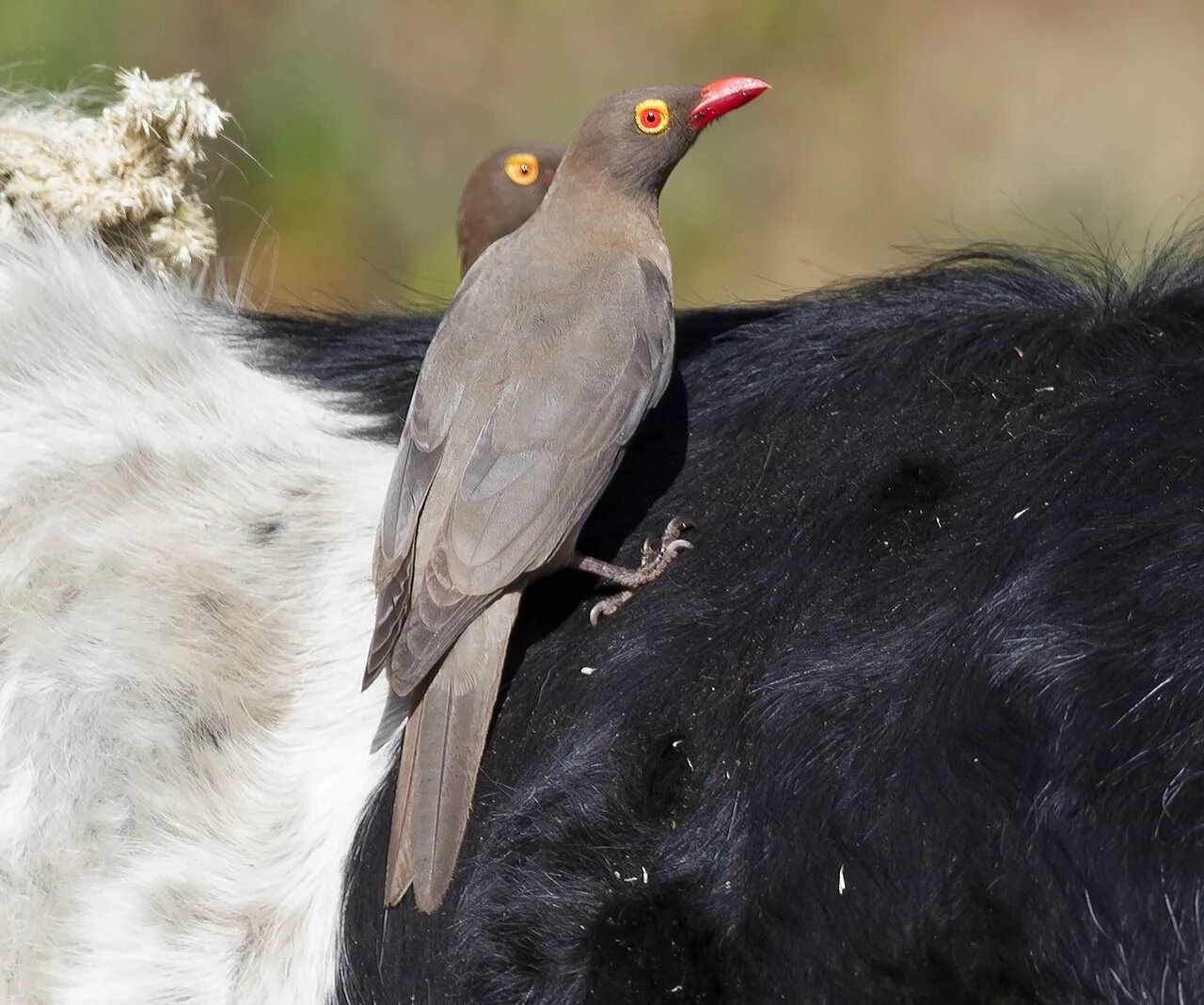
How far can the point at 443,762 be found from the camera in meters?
1.62

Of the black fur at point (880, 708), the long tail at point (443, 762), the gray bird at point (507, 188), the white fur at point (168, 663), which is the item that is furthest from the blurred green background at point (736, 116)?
the long tail at point (443, 762)

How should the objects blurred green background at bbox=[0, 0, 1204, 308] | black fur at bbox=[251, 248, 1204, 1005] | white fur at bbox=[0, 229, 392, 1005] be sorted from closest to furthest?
black fur at bbox=[251, 248, 1204, 1005], white fur at bbox=[0, 229, 392, 1005], blurred green background at bbox=[0, 0, 1204, 308]

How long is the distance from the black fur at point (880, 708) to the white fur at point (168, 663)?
0.41 ft

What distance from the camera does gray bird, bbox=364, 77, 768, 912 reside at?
64.1 inches

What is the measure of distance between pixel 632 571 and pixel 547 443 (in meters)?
0.17

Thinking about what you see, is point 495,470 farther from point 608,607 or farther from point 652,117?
point 652,117

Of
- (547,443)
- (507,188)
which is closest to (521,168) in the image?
(507,188)

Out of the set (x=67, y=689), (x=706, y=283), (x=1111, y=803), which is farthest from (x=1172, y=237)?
(x=706, y=283)

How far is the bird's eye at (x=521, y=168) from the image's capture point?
8.86 feet

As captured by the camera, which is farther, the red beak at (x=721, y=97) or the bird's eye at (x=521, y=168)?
the bird's eye at (x=521, y=168)

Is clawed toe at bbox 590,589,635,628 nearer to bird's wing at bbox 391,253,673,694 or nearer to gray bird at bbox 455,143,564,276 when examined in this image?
bird's wing at bbox 391,253,673,694

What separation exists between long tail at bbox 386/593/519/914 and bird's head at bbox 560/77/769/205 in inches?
27.8

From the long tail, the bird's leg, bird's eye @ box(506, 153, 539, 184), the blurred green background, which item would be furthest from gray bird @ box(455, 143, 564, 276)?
the blurred green background

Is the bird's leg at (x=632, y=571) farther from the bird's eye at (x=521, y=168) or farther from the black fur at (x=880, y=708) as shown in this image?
the bird's eye at (x=521, y=168)
